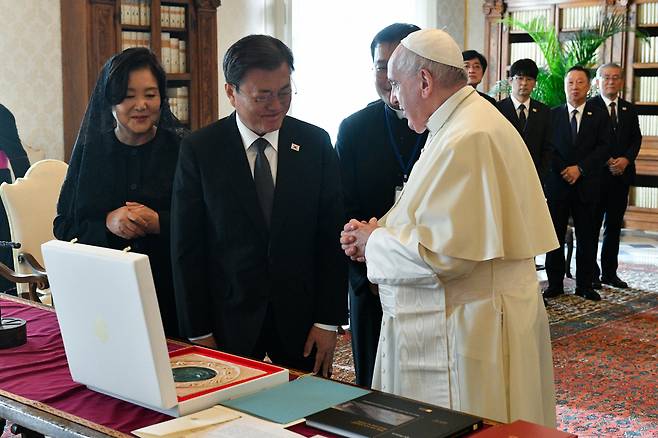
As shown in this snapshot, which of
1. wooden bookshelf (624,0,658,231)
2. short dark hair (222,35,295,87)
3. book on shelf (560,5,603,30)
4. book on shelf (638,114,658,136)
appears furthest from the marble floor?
short dark hair (222,35,295,87)

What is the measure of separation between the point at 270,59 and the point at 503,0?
9439 millimetres

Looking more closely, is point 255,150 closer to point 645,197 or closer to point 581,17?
point 645,197

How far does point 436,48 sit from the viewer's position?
261 centimetres

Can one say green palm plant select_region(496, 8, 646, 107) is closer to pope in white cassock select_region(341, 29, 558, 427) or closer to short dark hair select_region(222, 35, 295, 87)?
pope in white cassock select_region(341, 29, 558, 427)

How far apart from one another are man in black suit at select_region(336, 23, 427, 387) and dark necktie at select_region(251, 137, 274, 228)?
72cm

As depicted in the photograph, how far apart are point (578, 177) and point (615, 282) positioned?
43.3 inches

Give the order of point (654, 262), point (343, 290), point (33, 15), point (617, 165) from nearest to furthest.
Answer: point (343, 290)
point (33, 15)
point (617, 165)
point (654, 262)

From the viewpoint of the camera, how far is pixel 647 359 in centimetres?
561

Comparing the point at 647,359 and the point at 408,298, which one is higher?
the point at 408,298

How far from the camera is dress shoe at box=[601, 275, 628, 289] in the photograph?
25.6ft

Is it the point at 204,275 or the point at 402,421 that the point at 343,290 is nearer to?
the point at 204,275

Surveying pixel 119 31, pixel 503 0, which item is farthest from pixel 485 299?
pixel 503 0

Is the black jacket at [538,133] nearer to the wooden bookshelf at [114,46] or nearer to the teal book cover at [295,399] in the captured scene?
the wooden bookshelf at [114,46]

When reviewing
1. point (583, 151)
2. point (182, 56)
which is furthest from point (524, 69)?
point (182, 56)
